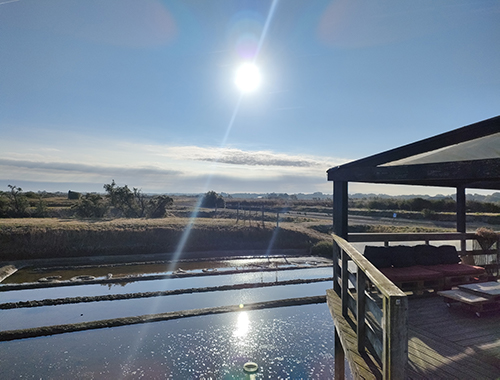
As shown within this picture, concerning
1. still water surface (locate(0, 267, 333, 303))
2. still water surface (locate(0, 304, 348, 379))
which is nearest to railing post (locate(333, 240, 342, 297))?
still water surface (locate(0, 304, 348, 379))

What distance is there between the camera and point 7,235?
1614cm

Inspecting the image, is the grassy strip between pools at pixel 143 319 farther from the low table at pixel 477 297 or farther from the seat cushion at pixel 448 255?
the low table at pixel 477 297

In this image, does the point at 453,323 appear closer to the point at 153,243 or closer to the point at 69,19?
the point at 69,19

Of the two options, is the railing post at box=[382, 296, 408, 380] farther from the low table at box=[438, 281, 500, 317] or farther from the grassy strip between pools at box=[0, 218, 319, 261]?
the grassy strip between pools at box=[0, 218, 319, 261]

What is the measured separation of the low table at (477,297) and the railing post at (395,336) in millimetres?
2251

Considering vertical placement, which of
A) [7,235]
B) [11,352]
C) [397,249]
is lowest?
[11,352]

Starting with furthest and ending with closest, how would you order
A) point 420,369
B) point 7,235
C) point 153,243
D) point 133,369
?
point 153,243, point 7,235, point 133,369, point 420,369

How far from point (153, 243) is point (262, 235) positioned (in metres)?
6.72

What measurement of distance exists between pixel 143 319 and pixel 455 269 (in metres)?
6.88

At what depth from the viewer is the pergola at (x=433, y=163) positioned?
2.68m

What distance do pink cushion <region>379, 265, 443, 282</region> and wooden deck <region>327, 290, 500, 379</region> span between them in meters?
0.36

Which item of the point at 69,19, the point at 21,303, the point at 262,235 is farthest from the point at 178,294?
the point at 262,235

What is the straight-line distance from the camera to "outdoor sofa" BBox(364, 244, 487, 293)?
4438 mm

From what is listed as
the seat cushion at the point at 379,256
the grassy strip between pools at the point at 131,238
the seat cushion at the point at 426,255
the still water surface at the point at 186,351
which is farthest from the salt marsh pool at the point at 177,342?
the grassy strip between pools at the point at 131,238
